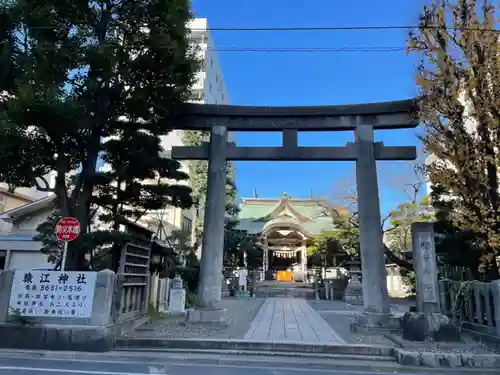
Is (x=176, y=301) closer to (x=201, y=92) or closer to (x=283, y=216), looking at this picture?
(x=283, y=216)

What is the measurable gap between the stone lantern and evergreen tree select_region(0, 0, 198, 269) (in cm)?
1428

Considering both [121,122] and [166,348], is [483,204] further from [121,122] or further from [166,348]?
[121,122]

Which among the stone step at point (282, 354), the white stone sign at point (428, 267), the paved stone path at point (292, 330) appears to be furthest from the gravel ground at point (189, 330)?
the white stone sign at point (428, 267)

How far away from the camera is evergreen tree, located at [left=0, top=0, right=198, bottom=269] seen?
734 cm

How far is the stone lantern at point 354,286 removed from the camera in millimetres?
19672

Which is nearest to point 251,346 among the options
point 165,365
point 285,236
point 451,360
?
point 165,365

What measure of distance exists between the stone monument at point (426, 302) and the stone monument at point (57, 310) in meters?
6.47

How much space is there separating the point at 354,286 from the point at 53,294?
54.2 ft

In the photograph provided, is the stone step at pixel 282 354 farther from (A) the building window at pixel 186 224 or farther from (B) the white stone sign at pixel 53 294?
(A) the building window at pixel 186 224

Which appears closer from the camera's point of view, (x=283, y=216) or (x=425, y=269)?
(x=425, y=269)

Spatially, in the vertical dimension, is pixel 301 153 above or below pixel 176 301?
above

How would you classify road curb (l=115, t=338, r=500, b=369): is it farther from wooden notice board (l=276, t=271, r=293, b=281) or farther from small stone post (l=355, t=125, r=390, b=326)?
wooden notice board (l=276, t=271, r=293, b=281)

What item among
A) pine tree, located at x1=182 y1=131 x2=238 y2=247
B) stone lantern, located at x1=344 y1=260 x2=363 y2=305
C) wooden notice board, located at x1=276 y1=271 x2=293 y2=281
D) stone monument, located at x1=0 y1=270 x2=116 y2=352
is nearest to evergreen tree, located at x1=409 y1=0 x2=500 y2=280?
stone monument, located at x1=0 y1=270 x2=116 y2=352

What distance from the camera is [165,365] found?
251 inches
